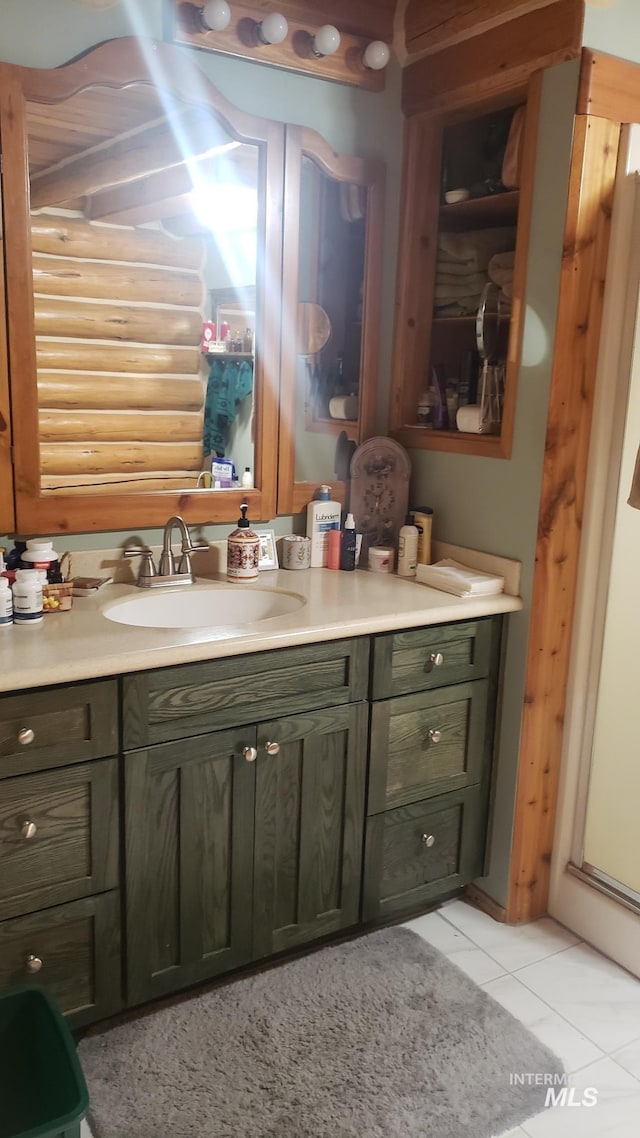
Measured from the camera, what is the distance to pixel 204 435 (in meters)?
2.26

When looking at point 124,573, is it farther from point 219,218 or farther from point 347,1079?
point 347,1079

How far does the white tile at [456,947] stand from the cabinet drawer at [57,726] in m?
1.03

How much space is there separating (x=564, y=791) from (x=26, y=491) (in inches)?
59.3

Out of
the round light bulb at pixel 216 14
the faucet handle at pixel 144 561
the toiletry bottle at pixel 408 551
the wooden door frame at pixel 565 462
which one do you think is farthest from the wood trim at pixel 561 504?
the faucet handle at pixel 144 561

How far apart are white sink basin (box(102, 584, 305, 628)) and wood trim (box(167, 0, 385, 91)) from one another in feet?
4.13

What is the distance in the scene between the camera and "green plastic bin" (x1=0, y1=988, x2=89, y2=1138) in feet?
5.08

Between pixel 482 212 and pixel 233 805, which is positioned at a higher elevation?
pixel 482 212

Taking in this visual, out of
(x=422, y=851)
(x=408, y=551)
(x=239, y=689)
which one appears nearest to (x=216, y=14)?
(x=408, y=551)

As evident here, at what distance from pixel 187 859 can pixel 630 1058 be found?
1.01m

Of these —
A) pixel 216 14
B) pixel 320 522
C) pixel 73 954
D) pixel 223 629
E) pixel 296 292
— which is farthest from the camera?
pixel 320 522

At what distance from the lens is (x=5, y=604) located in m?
1.81

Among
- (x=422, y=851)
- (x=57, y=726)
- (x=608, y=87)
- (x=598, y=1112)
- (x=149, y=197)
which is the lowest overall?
(x=598, y=1112)

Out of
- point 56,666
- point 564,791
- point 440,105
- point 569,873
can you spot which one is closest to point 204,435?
point 56,666

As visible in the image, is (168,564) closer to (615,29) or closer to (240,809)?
(240,809)
